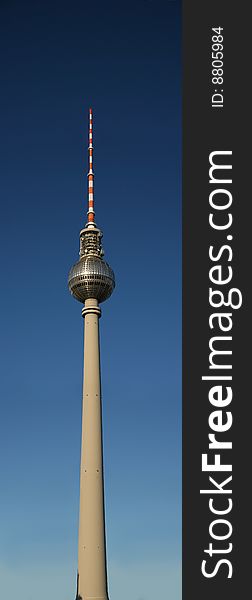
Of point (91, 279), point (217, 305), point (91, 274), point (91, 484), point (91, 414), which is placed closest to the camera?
point (217, 305)

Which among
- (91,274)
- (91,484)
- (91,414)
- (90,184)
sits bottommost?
(91,484)

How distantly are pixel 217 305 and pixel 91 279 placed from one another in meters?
76.0

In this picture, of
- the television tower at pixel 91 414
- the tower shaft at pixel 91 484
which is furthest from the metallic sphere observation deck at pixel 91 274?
the tower shaft at pixel 91 484

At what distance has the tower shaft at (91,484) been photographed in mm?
85625

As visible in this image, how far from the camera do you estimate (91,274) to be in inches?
3939

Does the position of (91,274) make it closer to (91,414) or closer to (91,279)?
(91,279)

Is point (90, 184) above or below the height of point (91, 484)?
above

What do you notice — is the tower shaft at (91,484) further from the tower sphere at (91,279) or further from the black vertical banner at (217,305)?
the black vertical banner at (217,305)

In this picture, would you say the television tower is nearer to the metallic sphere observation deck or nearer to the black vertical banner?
the metallic sphere observation deck

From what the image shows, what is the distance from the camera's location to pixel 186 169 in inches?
1011

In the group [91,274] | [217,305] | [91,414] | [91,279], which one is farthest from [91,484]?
[217,305]

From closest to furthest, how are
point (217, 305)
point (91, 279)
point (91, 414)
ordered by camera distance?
point (217, 305) → point (91, 414) → point (91, 279)

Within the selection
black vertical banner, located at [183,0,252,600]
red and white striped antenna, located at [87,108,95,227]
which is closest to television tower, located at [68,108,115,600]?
red and white striped antenna, located at [87,108,95,227]

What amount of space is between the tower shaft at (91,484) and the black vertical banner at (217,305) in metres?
65.6
